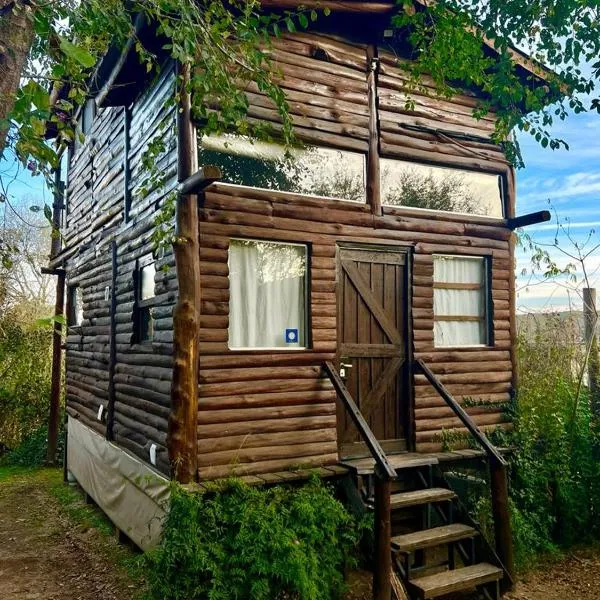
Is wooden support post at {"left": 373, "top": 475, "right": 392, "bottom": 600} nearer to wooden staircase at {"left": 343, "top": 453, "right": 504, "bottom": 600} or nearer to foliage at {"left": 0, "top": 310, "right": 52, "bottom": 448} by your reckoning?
wooden staircase at {"left": 343, "top": 453, "right": 504, "bottom": 600}

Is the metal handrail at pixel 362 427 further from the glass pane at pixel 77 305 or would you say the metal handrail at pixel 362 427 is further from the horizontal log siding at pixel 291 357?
the glass pane at pixel 77 305

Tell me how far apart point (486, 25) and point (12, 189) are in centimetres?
585

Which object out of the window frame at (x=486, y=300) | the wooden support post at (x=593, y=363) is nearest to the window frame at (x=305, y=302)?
the window frame at (x=486, y=300)

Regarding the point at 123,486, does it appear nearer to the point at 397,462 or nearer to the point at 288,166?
the point at 397,462

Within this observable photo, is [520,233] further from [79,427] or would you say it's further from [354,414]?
[79,427]

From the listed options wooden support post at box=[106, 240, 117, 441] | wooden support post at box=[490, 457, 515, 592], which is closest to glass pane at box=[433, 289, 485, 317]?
wooden support post at box=[490, 457, 515, 592]

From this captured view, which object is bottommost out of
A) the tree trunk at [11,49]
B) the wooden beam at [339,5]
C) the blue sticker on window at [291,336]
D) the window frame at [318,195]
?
the blue sticker on window at [291,336]

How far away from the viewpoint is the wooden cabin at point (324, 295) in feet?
19.9

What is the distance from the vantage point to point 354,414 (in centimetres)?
607

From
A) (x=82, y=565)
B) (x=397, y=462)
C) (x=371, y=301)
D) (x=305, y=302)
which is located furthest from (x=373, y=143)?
(x=82, y=565)

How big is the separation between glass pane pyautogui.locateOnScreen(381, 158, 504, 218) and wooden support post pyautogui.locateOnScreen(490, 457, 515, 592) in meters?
3.49

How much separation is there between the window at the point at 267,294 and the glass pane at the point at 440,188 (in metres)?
1.67

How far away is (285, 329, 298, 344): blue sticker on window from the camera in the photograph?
6656mm

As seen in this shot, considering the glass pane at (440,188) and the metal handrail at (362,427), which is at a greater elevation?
the glass pane at (440,188)
